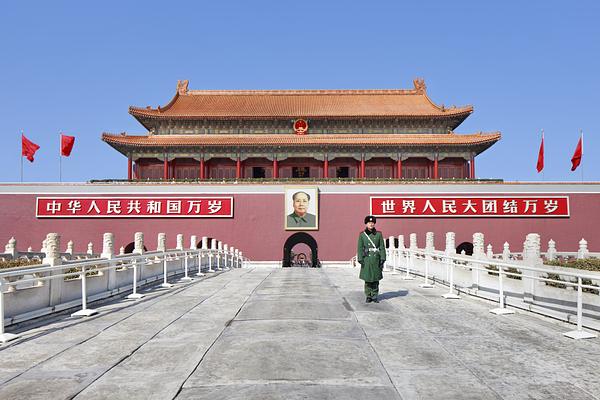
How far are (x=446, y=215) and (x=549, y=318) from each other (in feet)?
80.0

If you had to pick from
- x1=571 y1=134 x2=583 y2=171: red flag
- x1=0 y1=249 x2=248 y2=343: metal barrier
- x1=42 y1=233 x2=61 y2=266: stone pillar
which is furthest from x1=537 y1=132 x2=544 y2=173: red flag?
x1=42 y1=233 x2=61 y2=266: stone pillar

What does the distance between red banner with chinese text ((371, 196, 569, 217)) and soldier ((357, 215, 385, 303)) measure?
22051mm

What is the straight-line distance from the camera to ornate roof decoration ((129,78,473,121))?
36.1 meters

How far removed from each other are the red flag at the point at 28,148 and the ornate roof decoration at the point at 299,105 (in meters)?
6.58

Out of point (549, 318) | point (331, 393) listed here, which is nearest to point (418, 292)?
point (549, 318)

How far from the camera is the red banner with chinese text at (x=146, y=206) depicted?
3247 cm

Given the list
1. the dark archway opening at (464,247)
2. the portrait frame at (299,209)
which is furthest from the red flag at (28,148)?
the dark archway opening at (464,247)

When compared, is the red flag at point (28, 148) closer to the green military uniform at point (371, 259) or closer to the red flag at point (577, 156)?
the green military uniform at point (371, 259)

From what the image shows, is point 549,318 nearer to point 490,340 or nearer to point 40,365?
point 490,340

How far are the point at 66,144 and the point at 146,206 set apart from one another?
693 cm

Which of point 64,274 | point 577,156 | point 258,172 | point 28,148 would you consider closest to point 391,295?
point 64,274

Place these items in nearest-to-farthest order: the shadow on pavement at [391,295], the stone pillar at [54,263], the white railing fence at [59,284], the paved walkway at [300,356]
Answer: the paved walkway at [300,356] → the white railing fence at [59,284] → the stone pillar at [54,263] → the shadow on pavement at [391,295]

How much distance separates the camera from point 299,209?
107 ft

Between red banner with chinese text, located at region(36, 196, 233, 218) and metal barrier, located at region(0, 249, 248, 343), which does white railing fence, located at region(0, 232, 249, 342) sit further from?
red banner with chinese text, located at region(36, 196, 233, 218)
